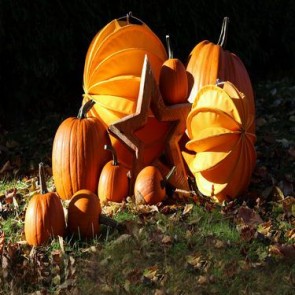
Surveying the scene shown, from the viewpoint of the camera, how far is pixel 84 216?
3.52 meters

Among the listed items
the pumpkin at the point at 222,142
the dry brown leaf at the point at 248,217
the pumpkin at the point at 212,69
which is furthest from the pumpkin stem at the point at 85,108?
the dry brown leaf at the point at 248,217

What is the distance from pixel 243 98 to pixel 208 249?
108 cm

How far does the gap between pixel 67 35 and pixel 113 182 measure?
239 centimetres

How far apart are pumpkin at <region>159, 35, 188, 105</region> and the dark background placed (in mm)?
1904

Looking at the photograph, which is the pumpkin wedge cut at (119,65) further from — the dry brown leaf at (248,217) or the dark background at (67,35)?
the dark background at (67,35)

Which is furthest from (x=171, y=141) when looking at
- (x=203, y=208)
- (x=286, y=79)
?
(x=286, y=79)

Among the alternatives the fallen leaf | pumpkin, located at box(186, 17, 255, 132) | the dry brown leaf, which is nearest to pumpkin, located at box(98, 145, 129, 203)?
the fallen leaf

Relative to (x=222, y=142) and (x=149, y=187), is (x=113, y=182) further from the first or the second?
(x=222, y=142)

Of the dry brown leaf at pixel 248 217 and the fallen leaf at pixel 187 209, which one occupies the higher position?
the fallen leaf at pixel 187 209

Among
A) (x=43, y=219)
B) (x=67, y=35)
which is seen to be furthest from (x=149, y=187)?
(x=67, y=35)

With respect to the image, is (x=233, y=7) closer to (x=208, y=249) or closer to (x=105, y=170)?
(x=105, y=170)

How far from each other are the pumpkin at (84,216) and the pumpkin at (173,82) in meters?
1.09

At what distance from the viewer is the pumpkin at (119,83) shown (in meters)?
4.34

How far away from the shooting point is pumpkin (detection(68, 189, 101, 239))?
3520 mm
